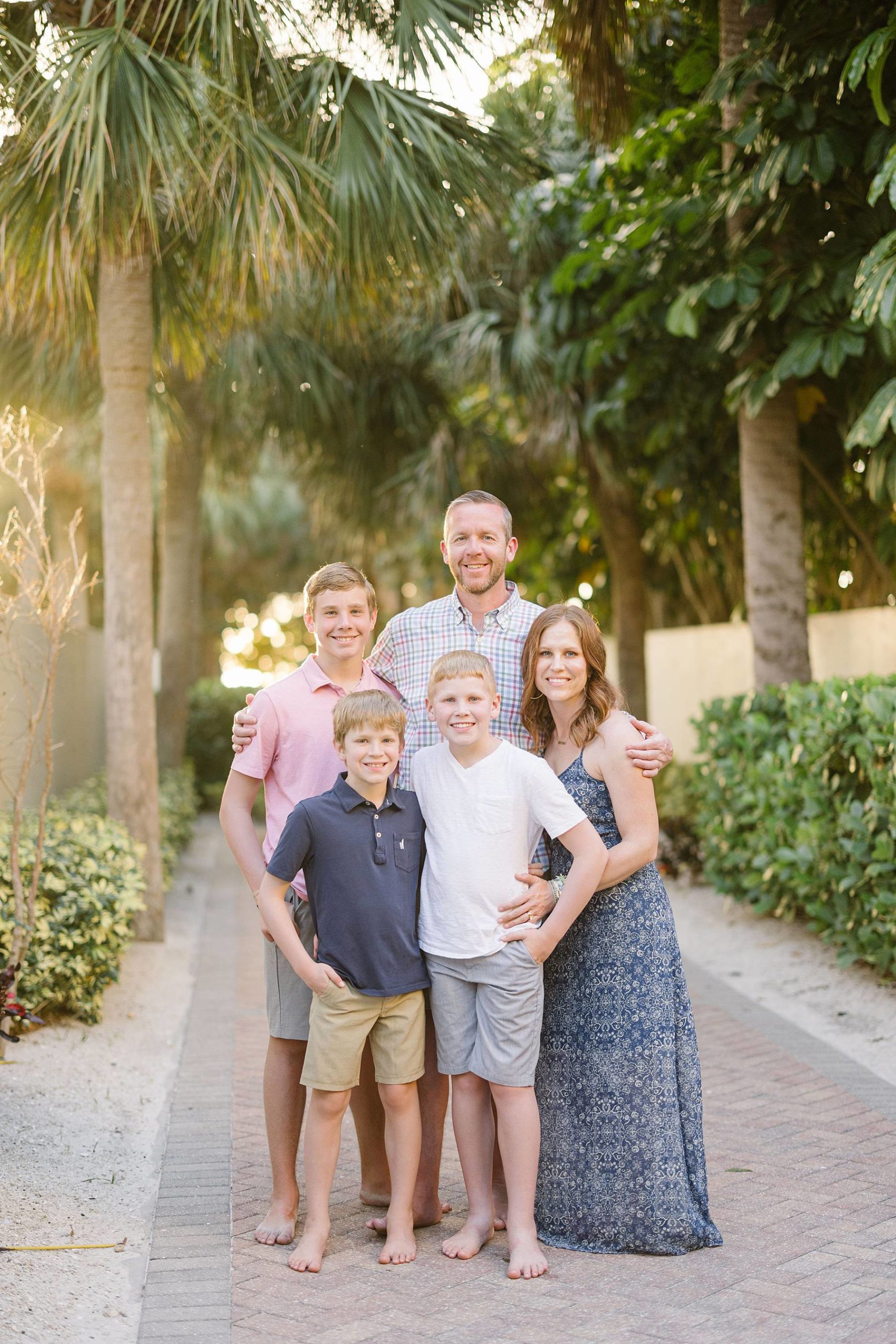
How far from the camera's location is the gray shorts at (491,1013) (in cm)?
332

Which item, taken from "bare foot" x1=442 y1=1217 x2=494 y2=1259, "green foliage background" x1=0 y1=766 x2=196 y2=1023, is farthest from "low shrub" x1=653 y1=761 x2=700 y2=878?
"bare foot" x1=442 y1=1217 x2=494 y2=1259

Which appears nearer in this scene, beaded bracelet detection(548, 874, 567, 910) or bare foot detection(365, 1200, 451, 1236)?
beaded bracelet detection(548, 874, 567, 910)

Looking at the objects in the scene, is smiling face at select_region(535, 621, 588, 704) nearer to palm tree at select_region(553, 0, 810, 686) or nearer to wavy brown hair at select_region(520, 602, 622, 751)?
wavy brown hair at select_region(520, 602, 622, 751)

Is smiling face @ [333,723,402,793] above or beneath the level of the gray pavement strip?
above

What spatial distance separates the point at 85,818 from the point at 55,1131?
8.37ft

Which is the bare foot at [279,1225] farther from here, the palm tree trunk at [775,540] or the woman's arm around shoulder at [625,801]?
the palm tree trunk at [775,540]

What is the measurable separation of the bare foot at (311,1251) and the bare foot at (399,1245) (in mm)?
156

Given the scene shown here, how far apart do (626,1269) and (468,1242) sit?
411 mm

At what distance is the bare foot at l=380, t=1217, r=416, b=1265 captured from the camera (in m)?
3.35

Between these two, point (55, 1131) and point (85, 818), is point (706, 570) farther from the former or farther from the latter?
point (55, 1131)

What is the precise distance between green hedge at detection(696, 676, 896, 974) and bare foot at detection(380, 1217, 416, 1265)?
310 centimetres

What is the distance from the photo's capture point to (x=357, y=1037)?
11.0ft

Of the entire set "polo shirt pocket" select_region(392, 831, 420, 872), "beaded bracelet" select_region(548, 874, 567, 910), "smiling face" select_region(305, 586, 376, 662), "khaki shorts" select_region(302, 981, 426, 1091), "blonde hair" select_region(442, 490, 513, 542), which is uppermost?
"blonde hair" select_region(442, 490, 513, 542)

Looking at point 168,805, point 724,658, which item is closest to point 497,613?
point 168,805
